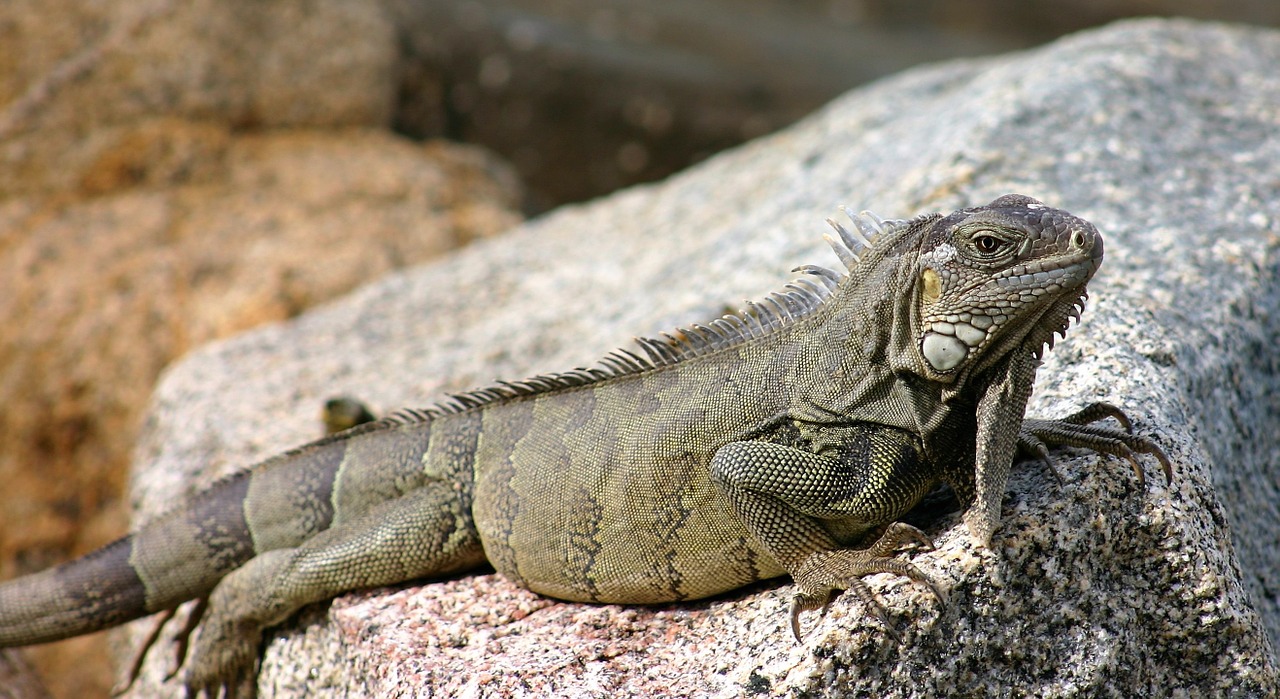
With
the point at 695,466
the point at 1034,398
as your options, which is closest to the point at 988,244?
the point at 1034,398

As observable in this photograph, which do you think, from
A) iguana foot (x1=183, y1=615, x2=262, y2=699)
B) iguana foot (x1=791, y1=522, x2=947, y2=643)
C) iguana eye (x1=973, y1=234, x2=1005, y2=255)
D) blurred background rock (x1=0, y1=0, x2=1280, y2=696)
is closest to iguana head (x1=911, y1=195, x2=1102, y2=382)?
iguana eye (x1=973, y1=234, x2=1005, y2=255)

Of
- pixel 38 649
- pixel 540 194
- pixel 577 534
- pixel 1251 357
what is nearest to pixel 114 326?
pixel 38 649

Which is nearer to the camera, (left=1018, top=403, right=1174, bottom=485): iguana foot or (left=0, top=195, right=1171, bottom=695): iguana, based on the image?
(left=0, top=195, right=1171, bottom=695): iguana

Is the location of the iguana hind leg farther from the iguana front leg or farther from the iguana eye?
the iguana eye

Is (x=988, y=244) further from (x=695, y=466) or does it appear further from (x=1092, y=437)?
(x=695, y=466)

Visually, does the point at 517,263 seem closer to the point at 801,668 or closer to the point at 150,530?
the point at 150,530

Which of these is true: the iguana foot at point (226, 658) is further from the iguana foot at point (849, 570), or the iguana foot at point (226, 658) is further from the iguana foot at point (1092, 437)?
the iguana foot at point (1092, 437)
